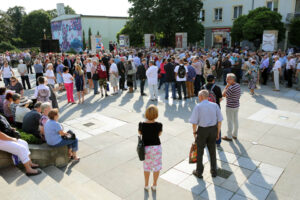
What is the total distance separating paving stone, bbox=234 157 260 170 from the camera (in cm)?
543

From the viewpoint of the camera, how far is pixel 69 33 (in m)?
44.7

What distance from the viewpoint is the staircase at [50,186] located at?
155 inches

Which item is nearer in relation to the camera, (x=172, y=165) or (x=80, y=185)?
(x=80, y=185)

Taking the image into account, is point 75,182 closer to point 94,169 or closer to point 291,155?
point 94,169

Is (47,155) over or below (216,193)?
over

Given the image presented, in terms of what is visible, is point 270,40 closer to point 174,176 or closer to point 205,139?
point 205,139

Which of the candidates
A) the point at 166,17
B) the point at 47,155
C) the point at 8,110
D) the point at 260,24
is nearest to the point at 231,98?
the point at 47,155

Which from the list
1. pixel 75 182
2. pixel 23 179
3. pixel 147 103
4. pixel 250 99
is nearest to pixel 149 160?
pixel 75 182

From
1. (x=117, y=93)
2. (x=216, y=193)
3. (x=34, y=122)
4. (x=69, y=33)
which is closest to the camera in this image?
(x=216, y=193)

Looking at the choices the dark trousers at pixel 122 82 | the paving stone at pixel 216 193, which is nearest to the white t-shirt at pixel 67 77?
the dark trousers at pixel 122 82

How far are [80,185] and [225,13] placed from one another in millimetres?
34632

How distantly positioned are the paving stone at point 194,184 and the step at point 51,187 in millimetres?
2024

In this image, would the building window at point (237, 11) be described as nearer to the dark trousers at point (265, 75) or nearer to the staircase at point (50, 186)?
the dark trousers at point (265, 75)

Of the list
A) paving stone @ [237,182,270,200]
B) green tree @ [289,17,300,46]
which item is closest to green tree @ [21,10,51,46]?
green tree @ [289,17,300,46]
